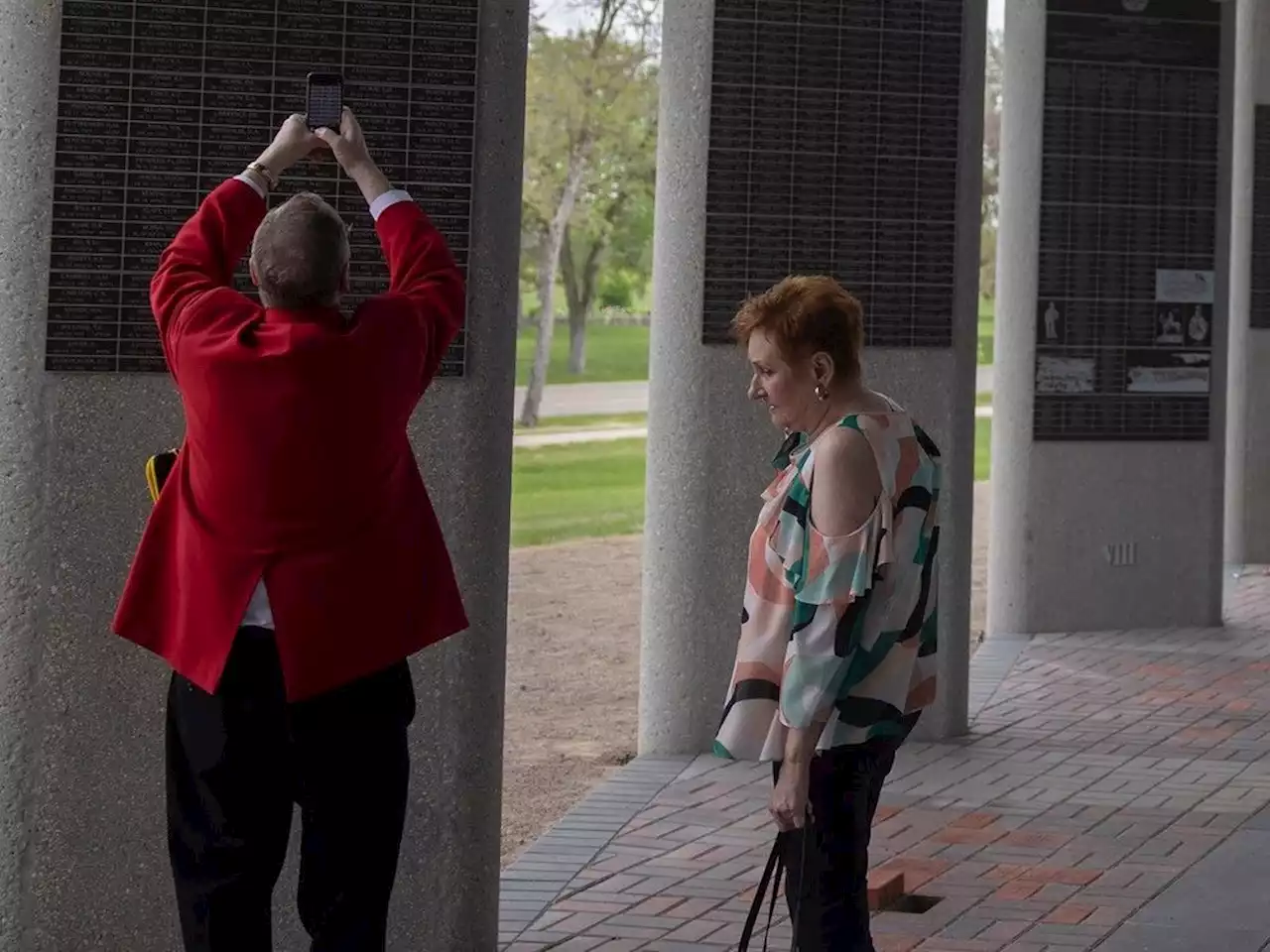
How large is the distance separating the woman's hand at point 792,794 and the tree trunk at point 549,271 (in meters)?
28.2

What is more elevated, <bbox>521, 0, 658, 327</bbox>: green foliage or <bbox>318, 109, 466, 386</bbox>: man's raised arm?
<bbox>521, 0, 658, 327</bbox>: green foliage

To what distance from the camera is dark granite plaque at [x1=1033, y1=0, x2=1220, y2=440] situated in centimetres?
1241

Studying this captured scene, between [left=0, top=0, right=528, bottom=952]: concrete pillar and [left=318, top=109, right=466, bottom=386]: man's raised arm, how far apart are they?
3.60 ft

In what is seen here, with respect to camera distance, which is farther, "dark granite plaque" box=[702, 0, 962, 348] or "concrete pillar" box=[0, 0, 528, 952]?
"dark granite plaque" box=[702, 0, 962, 348]

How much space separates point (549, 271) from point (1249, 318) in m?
18.6

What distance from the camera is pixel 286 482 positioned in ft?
13.0

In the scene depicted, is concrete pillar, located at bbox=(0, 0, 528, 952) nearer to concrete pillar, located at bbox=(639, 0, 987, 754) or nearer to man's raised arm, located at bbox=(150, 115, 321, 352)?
man's raised arm, located at bbox=(150, 115, 321, 352)

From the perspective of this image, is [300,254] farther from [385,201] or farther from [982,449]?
[982,449]

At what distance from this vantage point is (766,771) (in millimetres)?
8203

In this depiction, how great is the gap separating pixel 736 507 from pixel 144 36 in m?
3.96

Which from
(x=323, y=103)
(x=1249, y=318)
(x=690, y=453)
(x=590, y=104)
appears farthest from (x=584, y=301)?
(x=323, y=103)

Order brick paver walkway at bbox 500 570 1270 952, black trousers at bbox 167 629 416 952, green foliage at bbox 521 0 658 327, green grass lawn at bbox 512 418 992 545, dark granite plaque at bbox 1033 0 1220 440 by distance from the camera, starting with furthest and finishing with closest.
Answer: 1. green foliage at bbox 521 0 658 327
2. green grass lawn at bbox 512 418 992 545
3. dark granite plaque at bbox 1033 0 1220 440
4. brick paver walkway at bbox 500 570 1270 952
5. black trousers at bbox 167 629 416 952

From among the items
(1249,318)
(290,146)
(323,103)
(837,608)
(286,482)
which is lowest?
(837,608)

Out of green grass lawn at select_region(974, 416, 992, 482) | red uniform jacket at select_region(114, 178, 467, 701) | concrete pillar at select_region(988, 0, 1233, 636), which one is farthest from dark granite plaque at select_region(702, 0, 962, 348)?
green grass lawn at select_region(974, 416, 992, 482)
